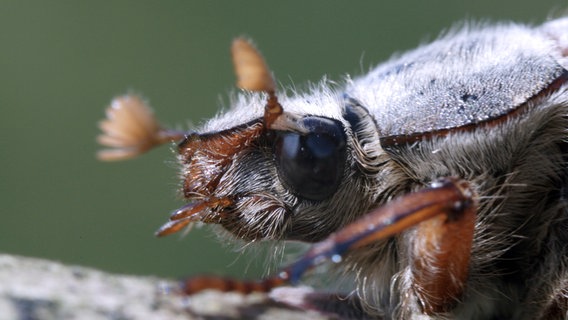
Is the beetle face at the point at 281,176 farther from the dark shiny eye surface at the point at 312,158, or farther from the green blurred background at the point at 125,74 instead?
the green blurred background at the point at 125,74

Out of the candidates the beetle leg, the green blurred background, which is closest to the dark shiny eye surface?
the beetle leg

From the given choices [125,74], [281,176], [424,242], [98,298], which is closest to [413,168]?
[424,242]

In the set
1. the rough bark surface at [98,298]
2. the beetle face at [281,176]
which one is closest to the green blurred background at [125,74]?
the beetle face at [281,176]

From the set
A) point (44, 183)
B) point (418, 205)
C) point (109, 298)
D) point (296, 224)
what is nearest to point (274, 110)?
point (296, 224)

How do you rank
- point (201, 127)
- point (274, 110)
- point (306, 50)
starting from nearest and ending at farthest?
point (274, 110)
point (201, 127)
point (306, 50)

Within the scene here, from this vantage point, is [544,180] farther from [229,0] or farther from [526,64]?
[229,0]

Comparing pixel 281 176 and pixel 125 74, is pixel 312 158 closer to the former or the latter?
pixel 281 176

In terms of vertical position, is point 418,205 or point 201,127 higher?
point 201,127
